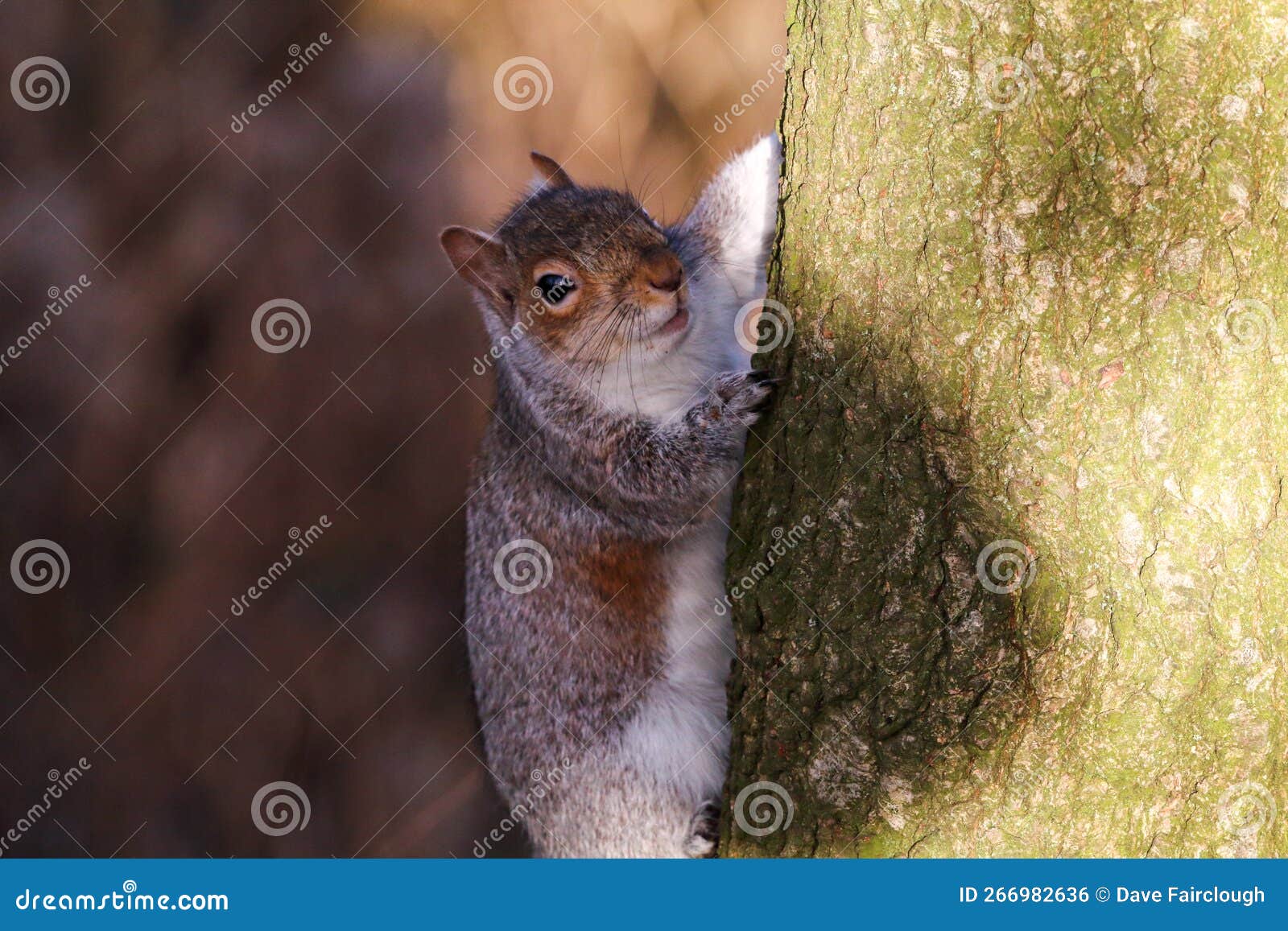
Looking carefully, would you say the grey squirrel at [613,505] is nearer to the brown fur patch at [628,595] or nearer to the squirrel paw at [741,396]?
the brown fur patch at [628,595]

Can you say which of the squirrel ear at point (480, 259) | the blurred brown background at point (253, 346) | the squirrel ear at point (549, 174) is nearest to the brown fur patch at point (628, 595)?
the squirrel ear at point (480, 259)

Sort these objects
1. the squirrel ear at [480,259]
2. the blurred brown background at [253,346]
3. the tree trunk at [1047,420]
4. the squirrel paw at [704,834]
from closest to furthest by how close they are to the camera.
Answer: the tree trunk at [1047,420]
the squirrel paw at [704,834]
the squirrel ear at [480,259]
the blurred brown background at [253,346]

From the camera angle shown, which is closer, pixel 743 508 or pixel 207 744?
pixel 743 508

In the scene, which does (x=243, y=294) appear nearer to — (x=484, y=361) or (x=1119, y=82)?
(x=484, y=361)

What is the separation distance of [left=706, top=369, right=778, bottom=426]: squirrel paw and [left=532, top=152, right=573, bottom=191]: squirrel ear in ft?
4.18

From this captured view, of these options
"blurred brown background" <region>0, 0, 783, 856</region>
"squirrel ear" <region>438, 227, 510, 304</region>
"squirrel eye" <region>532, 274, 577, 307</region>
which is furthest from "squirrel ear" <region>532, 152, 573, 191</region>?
"blurred brown background" <region>0, 0, 783, 856</region>

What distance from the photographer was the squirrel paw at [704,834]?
10.2 feet

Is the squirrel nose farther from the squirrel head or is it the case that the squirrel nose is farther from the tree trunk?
the tree trunk

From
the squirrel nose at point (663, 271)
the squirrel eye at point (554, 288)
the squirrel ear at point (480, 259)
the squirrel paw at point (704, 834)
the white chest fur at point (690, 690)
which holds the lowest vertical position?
the squirrel paw at point (704, 834)

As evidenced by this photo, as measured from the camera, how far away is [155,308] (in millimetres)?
4715

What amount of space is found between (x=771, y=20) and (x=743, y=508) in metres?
3.15

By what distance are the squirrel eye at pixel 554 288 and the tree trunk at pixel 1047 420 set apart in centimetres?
112

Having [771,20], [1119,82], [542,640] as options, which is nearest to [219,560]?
[542,640]

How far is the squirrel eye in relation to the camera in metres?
3.28
